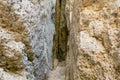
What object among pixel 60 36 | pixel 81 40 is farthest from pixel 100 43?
pixel 60 36

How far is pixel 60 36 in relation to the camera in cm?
335

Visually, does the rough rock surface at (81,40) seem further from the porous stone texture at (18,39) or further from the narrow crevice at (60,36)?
the narrow crevice at (60,36)


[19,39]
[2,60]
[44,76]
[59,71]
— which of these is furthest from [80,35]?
[59,71]

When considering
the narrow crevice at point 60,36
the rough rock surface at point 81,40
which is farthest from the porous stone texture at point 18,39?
the narrow crevice at point 60,36

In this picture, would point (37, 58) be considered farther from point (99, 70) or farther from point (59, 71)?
point (59, 71)

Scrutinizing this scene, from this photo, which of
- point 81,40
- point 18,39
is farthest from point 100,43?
point 18,39

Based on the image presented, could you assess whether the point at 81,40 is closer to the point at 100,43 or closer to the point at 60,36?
the point at 100,43

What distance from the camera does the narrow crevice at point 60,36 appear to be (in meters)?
3.32

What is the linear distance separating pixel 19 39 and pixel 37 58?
1.07 ft

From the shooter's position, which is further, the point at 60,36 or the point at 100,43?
the point at 60,36

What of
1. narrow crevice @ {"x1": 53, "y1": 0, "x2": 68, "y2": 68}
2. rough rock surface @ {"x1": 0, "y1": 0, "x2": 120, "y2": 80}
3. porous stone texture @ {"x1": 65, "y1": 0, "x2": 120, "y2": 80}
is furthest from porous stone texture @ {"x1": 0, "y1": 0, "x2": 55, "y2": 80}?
narrow crevice @ {"x1": 53, "y1": 0, "x2": 68, "y2": 68}

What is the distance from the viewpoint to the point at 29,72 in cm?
167

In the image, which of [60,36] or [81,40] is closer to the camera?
[81,40]

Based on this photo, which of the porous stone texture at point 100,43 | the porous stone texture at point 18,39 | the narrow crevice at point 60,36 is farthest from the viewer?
the narrow crevice at point 60,36
